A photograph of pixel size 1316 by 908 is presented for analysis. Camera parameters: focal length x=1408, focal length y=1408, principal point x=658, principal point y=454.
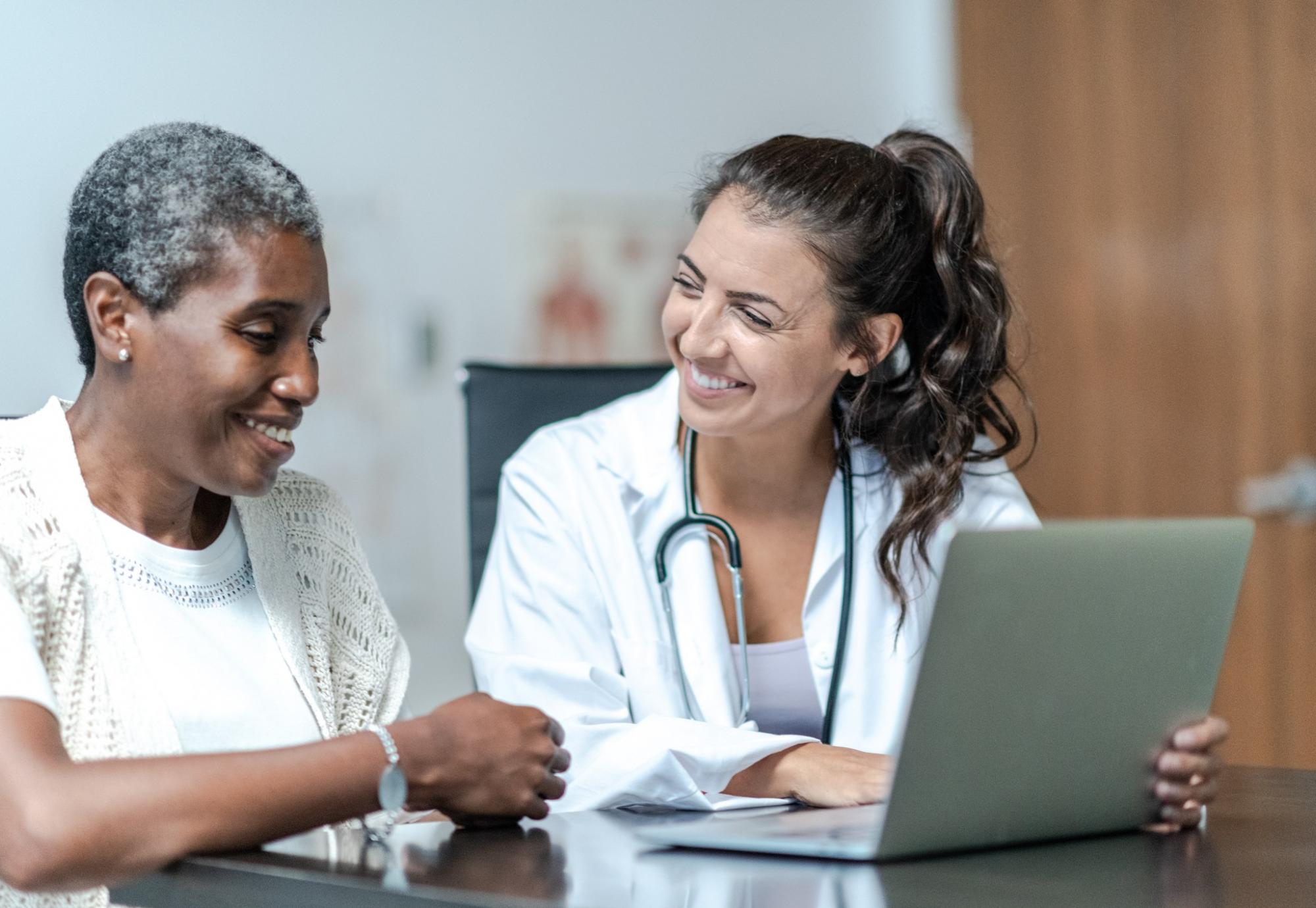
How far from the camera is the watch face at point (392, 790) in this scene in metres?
0.90

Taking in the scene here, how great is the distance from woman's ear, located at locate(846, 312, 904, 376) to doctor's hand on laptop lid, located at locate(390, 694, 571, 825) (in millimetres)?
771

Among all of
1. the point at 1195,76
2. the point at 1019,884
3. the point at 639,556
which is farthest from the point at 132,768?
the point at 1195,76

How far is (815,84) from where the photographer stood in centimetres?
290

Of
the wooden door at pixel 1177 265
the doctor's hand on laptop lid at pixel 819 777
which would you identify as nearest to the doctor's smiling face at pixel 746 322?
the doctor's hand on laptop lid at pixel 819 777

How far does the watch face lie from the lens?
35.4 inches

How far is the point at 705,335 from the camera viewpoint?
155 cm

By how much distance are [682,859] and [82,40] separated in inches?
61.4

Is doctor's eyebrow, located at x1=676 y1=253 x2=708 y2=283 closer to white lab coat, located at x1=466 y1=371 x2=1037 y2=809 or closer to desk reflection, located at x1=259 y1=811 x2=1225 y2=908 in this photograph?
white lab coat, located at x1=466 y1=371 x2=1037 y2=809

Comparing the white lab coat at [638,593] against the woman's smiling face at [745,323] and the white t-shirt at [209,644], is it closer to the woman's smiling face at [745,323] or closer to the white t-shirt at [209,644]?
the woman's smiling face at [745,323]

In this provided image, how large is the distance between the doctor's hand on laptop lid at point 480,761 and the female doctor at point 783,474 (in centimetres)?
38

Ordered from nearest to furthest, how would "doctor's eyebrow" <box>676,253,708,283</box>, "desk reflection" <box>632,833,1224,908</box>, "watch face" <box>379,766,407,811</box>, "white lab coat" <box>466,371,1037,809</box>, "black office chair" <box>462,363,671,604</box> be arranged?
"desk reflection" <box>632,833,1224,908</box>, "watch face" <box>379,766,407,811</box>, "white lab coat" <box>466,371,1037,809</box>, "doctor's eyebrow" <box>676,253,708,283</box>, "black office chair" <box>462,363,671,604</box>

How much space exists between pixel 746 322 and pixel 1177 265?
1281 millimetres

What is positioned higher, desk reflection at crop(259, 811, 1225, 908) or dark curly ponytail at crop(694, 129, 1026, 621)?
dark curly ponytail at crop(694, 129, 1026, 621)

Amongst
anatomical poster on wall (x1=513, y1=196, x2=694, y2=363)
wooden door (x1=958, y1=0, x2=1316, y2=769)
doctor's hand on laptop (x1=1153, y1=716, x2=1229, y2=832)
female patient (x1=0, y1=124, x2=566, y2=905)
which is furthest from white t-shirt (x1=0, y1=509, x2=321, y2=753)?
wooden door (x1=958, y1=0, x2=1316, y2=769)
